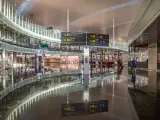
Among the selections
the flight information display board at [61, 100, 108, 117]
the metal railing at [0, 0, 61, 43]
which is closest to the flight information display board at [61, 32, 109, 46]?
the metal railing at [0, 0, 61, 43]

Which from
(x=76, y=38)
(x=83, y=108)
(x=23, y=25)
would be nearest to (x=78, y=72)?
(x=76, y=38)

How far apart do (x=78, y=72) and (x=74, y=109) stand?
15.6m

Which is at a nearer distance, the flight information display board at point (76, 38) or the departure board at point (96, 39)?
the flight information display board at point (76, 38)

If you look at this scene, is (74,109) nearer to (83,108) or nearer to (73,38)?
(83,108)

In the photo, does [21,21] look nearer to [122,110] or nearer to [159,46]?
[159,46]

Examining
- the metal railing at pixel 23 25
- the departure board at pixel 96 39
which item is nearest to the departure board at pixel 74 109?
the departure board at pixel 96 39

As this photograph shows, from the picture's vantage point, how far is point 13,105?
18.9 ft

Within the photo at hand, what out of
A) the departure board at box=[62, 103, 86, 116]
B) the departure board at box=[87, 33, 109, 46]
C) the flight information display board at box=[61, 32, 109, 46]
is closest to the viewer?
the departure board at box=[62, 103, 86, 116]

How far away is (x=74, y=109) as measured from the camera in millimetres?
5180

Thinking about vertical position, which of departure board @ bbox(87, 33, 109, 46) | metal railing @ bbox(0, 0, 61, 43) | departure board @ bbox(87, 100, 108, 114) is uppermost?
metal railing @ bbox(0, 0, 61, 43)

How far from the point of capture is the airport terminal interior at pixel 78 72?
205 inches

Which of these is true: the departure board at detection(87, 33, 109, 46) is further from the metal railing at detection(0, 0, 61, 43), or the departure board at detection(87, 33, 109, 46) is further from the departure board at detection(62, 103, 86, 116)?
the departure board at detection(62, 103, 86, 116)

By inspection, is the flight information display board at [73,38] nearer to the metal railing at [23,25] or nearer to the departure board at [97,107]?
the metal railing at [23,25]

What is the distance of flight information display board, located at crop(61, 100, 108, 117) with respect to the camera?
15.9ft
